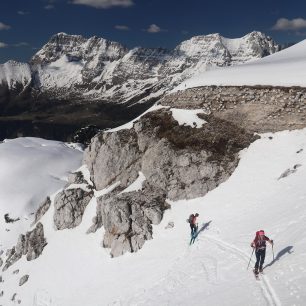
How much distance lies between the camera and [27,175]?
81.1m

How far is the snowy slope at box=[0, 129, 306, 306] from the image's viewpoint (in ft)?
79.4

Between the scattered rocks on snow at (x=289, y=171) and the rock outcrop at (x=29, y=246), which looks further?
the rock outcrop at (x=29, y=246)

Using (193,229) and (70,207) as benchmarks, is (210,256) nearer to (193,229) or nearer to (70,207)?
(193,229)

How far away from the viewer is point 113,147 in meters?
52.0

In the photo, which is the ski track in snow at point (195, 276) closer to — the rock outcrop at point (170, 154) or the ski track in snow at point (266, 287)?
the ski track in snow at point (266, 287)

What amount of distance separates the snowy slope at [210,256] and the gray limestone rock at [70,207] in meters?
1.01

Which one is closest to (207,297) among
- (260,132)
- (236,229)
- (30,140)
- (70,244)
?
(236,229)

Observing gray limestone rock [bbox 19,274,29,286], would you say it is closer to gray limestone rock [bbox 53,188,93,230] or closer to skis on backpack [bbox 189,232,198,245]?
gray limestone rock [bbox 53,188,93,230]

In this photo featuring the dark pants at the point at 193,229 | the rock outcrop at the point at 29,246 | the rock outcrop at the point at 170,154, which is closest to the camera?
the dark pants at the point at 193,229

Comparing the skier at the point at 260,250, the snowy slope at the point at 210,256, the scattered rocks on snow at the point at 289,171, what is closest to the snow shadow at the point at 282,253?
the snowy slope at the point at 210,256

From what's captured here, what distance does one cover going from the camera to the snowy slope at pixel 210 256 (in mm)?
24203

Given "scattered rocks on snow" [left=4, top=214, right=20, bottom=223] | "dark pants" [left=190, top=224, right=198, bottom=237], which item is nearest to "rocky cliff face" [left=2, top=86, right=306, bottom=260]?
"dark pants" [left=190, top=224, right=198, bottom=237]

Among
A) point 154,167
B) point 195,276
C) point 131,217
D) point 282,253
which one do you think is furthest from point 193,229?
point 154,167

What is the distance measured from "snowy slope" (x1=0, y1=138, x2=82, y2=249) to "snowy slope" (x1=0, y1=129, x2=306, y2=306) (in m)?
14.4
